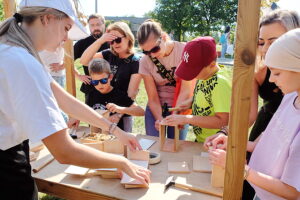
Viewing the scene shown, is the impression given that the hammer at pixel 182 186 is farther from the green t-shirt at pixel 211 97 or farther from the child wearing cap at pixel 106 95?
the child wearing cap at pixel 106 95

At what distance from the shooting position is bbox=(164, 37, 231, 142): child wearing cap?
1.82m

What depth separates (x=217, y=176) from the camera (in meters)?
1.37

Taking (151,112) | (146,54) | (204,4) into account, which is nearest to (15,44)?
(146,54)

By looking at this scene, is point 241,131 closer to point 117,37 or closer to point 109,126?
point 109,126

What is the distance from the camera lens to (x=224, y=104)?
180 centimetres

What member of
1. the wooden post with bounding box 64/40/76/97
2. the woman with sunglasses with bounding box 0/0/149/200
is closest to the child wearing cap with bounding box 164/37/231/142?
the woman with sunglasses with bounding box 0/0/149/200

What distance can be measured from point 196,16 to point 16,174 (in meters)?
28.8

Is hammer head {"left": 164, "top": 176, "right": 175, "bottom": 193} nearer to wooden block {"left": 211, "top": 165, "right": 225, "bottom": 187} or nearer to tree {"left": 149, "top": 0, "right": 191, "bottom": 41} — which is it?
wooden block {"left": 211, "top": 165, "right": 225, "bottom": 187}

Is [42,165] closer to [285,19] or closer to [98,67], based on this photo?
[98,67]

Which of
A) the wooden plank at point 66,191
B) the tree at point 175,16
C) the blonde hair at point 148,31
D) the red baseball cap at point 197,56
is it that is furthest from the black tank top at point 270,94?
the tree at point 175,16

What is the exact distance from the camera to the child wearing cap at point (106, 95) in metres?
2.48

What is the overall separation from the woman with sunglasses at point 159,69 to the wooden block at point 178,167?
836 millimetres

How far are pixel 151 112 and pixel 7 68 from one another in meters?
1.81

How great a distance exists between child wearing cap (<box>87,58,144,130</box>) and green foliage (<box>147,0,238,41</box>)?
25.8m
